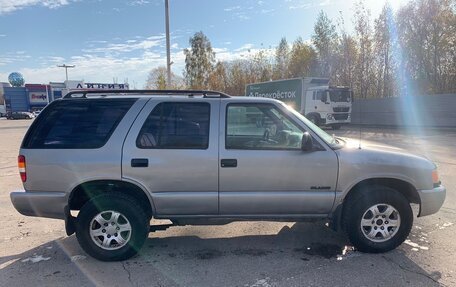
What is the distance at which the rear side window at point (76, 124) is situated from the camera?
3.93m

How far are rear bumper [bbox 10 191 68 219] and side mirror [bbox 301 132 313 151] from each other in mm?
2674

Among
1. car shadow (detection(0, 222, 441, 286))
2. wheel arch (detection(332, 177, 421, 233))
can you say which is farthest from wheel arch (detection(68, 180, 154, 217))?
wheel arch (detection(332, 177, 421, 233))

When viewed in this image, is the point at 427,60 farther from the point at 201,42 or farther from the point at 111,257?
the point at 111,257

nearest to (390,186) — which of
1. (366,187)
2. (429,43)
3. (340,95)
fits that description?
(366,187)

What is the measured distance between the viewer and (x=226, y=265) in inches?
155

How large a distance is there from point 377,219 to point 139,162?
110 inches

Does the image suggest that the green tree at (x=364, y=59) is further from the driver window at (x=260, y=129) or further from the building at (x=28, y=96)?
the building at (x=28, y=96)

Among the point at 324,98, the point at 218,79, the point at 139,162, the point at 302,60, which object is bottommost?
the point at 139,162

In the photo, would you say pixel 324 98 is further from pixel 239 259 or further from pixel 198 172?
pixel 198 172

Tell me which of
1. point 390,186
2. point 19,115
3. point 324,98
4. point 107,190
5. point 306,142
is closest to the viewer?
point 306,142

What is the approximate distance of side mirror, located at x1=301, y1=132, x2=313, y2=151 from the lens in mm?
3842

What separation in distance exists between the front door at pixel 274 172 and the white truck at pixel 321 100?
17.9m

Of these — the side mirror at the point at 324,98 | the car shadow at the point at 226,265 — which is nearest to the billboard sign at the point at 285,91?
the side mirror at the point at 324,98

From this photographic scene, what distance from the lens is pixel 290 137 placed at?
4020 millimetres
